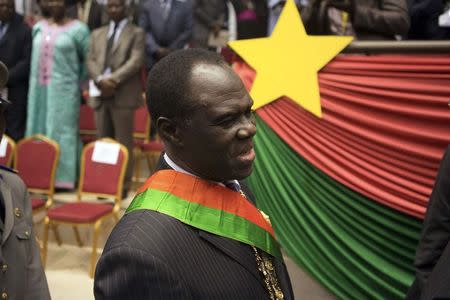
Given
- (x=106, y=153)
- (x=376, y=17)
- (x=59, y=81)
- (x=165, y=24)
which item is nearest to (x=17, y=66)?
(x=59, y=81)

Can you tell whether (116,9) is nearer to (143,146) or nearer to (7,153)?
(143,146)

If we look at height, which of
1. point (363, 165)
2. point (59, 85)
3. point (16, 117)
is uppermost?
point (363, 165)

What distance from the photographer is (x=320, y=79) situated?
10.0 ft

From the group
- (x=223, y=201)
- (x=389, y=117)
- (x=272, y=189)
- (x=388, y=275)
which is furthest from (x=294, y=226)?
(x=223, y=201)

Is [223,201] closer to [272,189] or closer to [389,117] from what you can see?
[389,117]

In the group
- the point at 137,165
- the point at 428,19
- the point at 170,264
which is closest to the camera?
the point at 170,264

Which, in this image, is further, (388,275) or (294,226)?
(294,226)

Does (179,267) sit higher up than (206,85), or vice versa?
(206,85)

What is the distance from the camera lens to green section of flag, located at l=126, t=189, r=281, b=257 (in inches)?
45.6

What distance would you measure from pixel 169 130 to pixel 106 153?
131 inches

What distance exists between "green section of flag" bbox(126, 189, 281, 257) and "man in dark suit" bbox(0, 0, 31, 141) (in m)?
4.75

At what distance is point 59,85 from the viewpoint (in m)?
5.55

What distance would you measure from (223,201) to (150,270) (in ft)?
0.84

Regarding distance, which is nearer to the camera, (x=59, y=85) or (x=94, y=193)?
(x=94, y=193)
